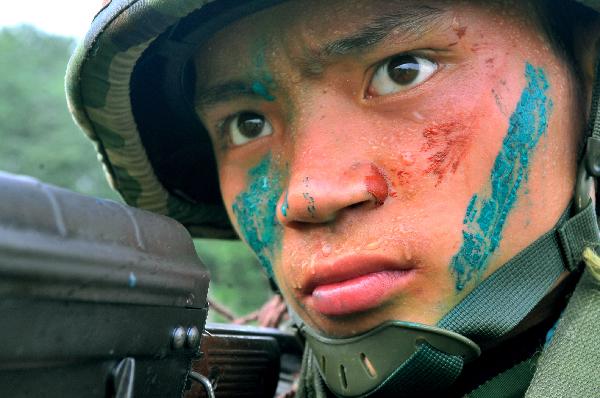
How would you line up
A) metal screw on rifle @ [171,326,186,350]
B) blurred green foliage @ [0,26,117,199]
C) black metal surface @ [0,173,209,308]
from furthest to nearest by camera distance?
blurred green foliage @ [0,26,117,199]
metal screw on rifle @ [171,326,186,350]
black metal surface @ [0,173,209,308]

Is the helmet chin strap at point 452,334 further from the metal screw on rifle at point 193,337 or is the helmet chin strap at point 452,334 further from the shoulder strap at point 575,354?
the metal screw on rifle at point 193,337

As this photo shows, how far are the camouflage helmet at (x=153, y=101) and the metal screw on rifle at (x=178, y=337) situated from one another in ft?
2.53

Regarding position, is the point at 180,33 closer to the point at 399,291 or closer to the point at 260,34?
the point at 260,34

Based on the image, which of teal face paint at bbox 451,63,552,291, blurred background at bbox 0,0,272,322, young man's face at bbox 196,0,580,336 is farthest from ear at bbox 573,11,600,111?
blurred background at bbox 0,0,272,322

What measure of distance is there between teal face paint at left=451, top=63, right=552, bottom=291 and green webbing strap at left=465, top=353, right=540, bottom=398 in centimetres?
24

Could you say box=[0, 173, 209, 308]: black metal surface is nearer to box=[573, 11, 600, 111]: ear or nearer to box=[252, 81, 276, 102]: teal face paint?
box=[252, 81, 276, 102]: teal face paint

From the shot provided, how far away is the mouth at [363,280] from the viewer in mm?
1311

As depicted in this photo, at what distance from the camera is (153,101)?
201cm

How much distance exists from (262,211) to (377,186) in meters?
0.41

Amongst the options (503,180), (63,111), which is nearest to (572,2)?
(503,180)

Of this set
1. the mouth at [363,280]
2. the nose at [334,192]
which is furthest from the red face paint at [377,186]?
the mouth at [363,280]

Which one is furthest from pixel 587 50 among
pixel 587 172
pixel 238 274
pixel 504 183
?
pixel 238 274

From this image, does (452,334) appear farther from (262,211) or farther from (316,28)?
(316,28)

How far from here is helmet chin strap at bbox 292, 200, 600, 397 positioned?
52.1 inches
